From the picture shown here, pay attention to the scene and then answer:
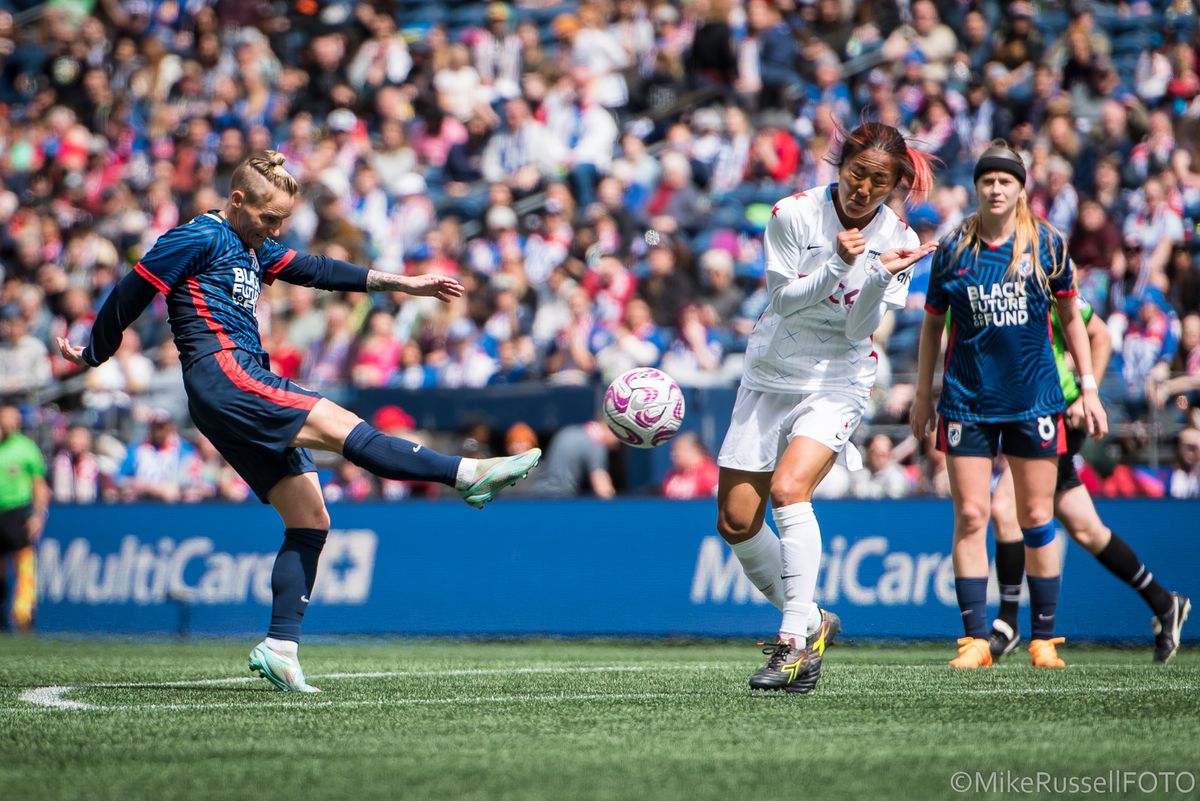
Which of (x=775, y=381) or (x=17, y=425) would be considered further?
(x=17, y=425)

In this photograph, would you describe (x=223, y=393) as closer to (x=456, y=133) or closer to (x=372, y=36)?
(x=456, y=133)

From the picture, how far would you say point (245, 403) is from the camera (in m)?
6.02

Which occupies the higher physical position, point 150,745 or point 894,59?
point 894,59

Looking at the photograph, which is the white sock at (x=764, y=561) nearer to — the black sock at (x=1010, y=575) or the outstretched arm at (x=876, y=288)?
the outstretched arm at (x=876, y=288)

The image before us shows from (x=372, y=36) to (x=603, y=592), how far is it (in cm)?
1123

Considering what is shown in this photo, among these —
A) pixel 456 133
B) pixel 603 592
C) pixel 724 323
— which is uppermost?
pixel 456 133

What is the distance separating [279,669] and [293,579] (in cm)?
36

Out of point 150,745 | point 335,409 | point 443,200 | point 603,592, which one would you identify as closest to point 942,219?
point 603,592

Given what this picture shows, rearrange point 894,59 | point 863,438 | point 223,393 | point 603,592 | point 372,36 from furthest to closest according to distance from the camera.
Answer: point 372,36
point 894,59
point 863,438
point 603,592
point 223,393

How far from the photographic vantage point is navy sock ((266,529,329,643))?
6246 mm

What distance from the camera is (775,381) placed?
638 cm

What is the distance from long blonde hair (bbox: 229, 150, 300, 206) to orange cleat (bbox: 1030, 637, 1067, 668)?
409 centimetres

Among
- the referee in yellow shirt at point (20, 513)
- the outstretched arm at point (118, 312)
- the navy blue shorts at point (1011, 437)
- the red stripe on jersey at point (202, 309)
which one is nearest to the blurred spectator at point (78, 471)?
the referee in yellow shirt at point (20, 513)

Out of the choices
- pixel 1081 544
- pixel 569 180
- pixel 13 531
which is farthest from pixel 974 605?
pixel 569 180
